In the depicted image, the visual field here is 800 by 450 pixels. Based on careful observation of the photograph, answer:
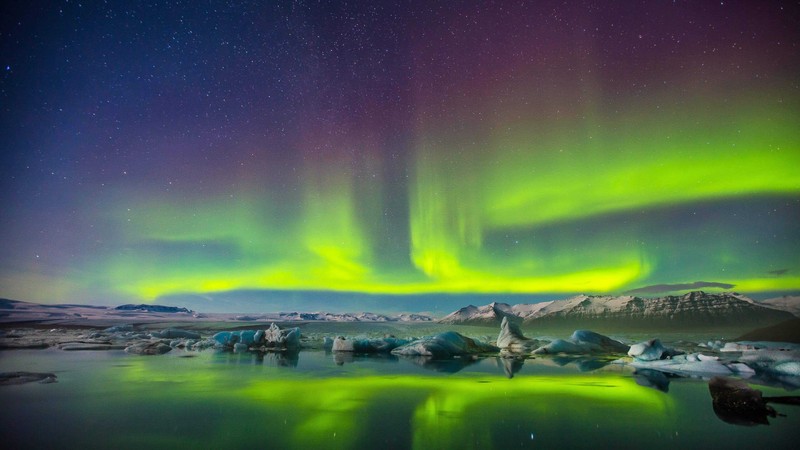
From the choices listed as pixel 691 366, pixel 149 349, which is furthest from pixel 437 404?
pixel 149 349

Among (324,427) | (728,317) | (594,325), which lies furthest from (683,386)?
(728,317)

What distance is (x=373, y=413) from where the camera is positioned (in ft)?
30.5

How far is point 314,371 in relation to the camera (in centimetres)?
1778

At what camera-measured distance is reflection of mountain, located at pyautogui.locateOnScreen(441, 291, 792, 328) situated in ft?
390

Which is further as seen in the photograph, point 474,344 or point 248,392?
point 474,344

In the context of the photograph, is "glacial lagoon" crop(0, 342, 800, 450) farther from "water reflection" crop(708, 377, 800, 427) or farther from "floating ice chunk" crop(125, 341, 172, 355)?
"floating ice chunk" crop(125, 341, 172, 355)

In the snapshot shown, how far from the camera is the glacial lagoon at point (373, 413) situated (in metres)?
7.25

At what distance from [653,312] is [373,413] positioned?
141 metres

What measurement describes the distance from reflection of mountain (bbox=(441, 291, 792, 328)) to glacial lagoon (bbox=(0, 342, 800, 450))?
101281 mm

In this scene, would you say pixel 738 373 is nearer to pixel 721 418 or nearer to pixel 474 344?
pixel 721 418

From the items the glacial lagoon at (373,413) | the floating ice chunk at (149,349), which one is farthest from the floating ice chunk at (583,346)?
the floating ice chunk at (149,349)

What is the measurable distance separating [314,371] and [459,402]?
30.3 feet

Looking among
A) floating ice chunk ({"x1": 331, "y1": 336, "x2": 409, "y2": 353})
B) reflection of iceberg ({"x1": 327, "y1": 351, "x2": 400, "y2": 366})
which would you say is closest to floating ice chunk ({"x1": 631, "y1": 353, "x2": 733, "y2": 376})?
reflection of iceberg ({"x1": 327, "y1": 351, "x2": 400, "y2": 366})

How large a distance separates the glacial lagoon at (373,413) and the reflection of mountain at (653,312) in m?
101
